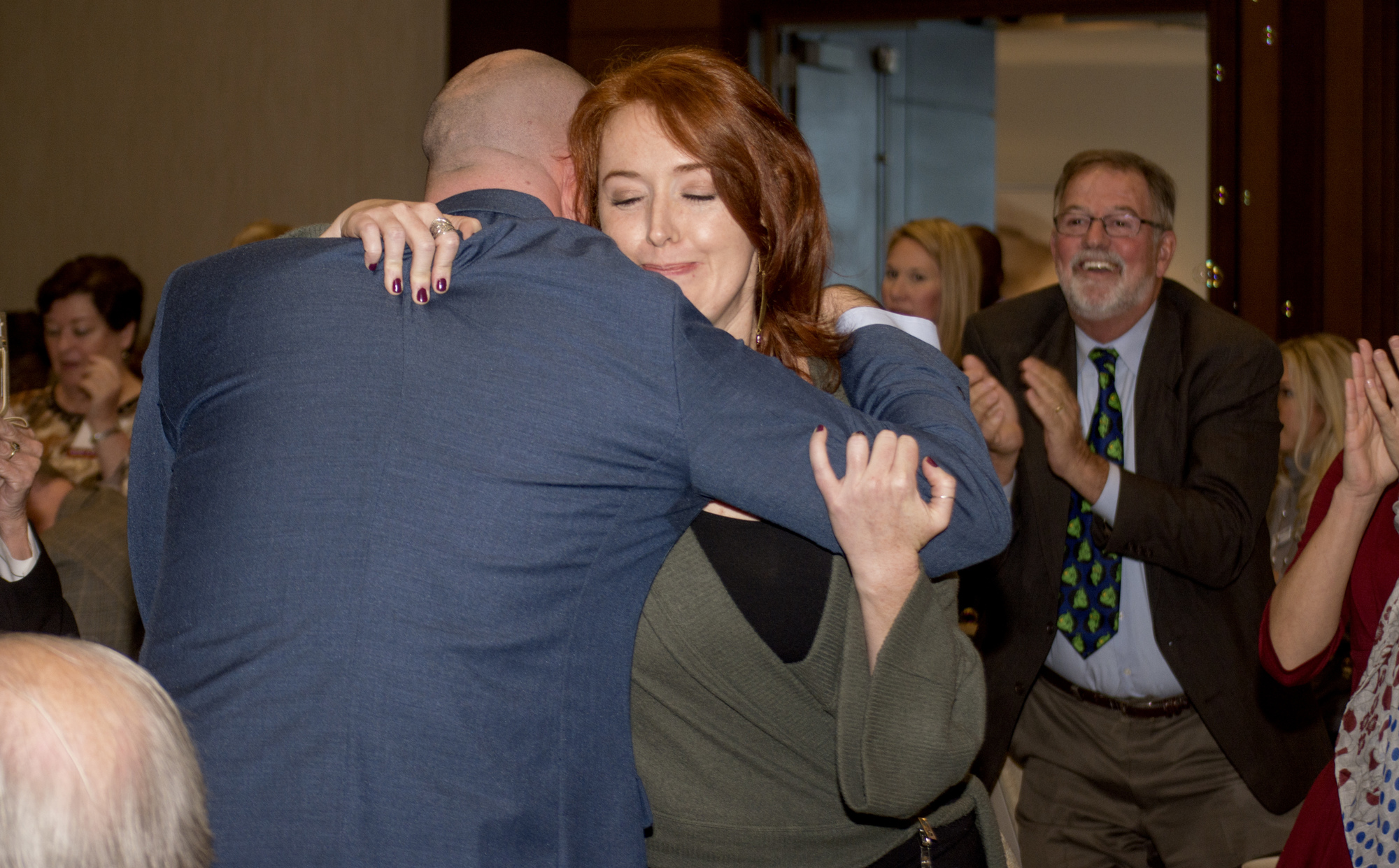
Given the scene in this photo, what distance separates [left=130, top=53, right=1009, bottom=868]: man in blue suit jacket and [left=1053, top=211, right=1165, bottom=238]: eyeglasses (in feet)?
7.11

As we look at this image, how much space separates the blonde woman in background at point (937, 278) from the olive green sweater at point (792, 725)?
2933mm

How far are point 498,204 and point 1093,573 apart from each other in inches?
78.8

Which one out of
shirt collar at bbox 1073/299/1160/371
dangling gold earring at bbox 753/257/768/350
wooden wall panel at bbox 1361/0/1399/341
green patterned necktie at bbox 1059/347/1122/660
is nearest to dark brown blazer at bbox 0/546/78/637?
dangling gold earring at bbox 753/257/768/350

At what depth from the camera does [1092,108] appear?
8211 millimetres

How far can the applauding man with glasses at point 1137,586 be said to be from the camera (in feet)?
9.25

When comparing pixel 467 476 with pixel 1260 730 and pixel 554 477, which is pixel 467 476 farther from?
pixel 1260 730

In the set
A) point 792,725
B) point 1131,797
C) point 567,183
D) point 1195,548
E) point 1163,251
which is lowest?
point 1131,797

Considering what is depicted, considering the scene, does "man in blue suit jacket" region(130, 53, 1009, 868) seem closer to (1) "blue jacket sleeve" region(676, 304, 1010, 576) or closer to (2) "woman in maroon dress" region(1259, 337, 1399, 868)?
(1) "blue jacket sleeve" region(676, 304, 1010, 576)

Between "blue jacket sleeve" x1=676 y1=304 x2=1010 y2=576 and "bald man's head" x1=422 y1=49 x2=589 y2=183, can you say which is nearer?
"blue jacket sleeve" x1=676 y1=304 x2=1010 y2=576

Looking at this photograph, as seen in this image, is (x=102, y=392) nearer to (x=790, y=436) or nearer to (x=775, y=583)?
(x=775, y=583)

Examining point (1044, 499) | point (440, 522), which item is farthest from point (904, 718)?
point (1044, 499)

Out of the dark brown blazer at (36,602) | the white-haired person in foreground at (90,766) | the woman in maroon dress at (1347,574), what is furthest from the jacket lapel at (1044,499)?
A: the white-haired person in foreground at (90,766)

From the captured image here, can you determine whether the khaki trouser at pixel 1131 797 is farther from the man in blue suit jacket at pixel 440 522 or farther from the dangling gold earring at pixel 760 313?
the man in blue suit jacket at pixel 440 522

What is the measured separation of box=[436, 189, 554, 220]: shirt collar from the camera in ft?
4.60
